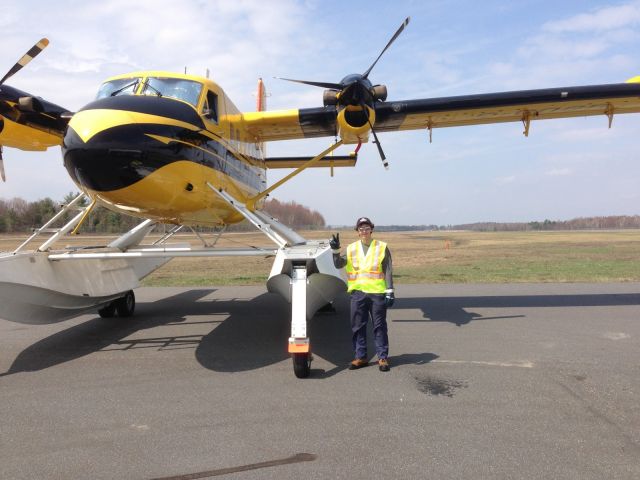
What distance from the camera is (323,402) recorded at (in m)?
4.24

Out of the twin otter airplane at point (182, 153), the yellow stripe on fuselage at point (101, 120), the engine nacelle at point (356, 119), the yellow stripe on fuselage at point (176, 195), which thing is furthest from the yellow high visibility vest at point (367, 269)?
the yellow stripe on fuselage at point (101, 120)

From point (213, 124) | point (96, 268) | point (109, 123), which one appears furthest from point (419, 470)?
point (96, 268)

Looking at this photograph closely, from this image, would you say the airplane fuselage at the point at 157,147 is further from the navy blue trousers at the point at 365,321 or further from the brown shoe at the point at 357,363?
the brown shoe at the point at 357,363

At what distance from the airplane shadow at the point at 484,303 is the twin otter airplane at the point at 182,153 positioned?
114 inches

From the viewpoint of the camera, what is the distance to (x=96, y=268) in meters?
7.74

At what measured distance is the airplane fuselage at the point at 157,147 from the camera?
16.4 feet

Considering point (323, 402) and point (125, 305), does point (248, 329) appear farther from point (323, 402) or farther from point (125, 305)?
point (323, 402)

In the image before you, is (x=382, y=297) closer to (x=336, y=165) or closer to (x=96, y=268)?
(x=96, y=268)

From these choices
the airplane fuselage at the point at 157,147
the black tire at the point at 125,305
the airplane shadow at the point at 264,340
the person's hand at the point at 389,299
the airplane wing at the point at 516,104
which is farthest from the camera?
the black tire at the point at 125,305

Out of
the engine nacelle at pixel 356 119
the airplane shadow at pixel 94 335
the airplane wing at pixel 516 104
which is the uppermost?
the airplane wing at pixel 516 104

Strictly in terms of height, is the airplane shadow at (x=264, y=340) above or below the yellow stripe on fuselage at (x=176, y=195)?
below

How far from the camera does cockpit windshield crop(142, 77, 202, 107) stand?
6.13 m

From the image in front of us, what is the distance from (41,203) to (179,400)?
220 feet

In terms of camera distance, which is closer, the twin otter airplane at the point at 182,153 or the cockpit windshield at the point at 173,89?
the twin otter airplane at the point at 182,153
